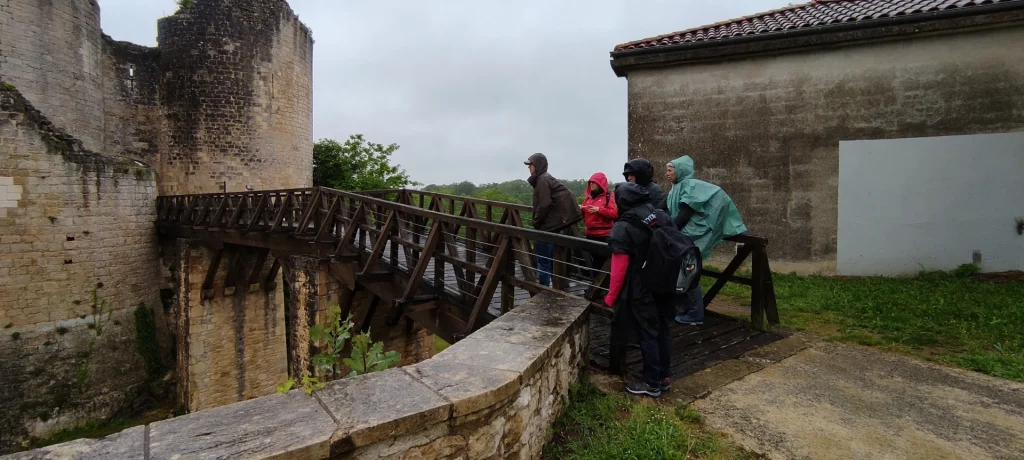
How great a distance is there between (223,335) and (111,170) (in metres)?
4.70

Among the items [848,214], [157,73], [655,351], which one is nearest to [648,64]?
[848,214]

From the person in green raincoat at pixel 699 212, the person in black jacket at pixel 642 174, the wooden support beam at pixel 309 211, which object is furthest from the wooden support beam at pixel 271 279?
the person in black jacket at pixel 642 174

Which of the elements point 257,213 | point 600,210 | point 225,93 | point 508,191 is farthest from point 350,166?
point 508,191

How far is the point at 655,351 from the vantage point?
2982 mm

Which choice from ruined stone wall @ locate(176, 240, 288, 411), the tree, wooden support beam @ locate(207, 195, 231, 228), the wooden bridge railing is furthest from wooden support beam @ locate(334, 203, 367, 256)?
the tree

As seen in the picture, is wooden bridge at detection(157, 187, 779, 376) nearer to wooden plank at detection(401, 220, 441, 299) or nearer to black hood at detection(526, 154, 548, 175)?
wooden plank at detection(401, 220, 441, 299)

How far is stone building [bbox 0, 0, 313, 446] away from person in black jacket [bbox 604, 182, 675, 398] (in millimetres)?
11961

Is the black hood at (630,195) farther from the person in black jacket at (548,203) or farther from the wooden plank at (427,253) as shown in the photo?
the wooden plank at (427,253)

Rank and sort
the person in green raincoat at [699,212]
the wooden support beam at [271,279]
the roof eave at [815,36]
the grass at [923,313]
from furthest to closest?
the wooden support beam at [271,279] → the roof eave at [815,36] → the person in green raincoat at [699,212] → the grass at [923,313]

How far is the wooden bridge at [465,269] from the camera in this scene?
3.81 metres

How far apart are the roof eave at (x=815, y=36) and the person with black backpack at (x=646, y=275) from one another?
6.19 m

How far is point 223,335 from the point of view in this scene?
12398 mm

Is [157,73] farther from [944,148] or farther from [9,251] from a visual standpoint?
[944,148]

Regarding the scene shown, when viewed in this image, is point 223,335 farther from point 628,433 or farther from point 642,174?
point 628,433
